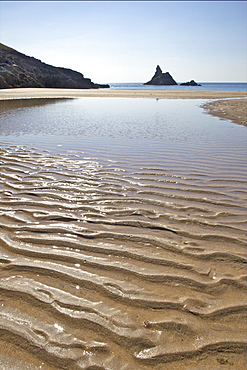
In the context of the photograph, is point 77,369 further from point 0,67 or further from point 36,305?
point 0,67

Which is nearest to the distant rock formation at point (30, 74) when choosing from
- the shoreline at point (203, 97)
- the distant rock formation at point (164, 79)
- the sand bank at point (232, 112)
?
the shoreline at point (203, 97)

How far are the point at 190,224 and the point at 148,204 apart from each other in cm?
83

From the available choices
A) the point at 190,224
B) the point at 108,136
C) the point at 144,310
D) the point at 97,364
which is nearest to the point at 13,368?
the point at 97,364

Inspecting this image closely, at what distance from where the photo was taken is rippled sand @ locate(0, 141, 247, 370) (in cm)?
202

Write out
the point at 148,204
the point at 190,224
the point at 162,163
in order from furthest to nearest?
the point at 162,163
the point at 148,204
the point at 190,224

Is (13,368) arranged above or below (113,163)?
below

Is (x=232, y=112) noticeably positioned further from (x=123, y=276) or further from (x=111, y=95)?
(x=111, y=95)

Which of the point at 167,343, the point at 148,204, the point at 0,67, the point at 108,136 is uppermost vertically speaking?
the point at 0,67

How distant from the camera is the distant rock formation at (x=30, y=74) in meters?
49.6

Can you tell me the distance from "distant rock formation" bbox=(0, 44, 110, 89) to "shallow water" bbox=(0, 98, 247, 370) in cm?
4889

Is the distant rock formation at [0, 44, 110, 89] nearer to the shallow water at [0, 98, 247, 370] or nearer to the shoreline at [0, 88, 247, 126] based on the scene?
the shoreline at [0, 88, 247, 126]

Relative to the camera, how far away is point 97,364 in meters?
1.91

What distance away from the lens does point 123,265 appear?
2.93 m

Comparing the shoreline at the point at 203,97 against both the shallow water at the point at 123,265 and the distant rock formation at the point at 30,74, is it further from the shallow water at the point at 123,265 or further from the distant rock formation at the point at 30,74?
the distant rock formation at the point at 30,74
